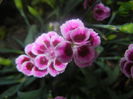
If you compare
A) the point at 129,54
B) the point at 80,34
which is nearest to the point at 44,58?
the point at 80,34

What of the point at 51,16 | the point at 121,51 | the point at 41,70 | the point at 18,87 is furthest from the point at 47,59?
the point at 51,16

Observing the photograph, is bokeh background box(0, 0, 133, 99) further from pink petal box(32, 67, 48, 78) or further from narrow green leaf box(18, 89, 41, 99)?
pink petal box(32, 67, 48, 78)

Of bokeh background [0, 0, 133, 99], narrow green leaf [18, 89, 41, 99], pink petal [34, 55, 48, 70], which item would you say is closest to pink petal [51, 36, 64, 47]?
pink petal [34, 55, 48, 70]

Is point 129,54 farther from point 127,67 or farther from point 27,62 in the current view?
point 27,62

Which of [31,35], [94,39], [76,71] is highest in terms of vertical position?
[94,39]

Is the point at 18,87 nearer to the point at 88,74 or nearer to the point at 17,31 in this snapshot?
the point at 88,74

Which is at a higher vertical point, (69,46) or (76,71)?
(69,46)
